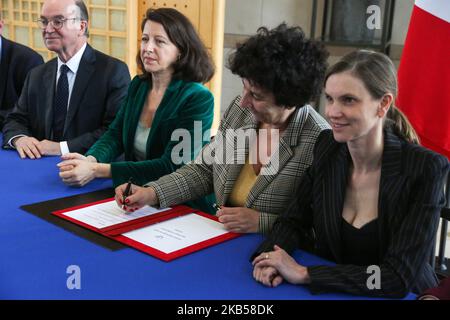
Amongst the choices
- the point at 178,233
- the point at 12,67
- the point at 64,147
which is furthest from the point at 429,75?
the point at 12,67

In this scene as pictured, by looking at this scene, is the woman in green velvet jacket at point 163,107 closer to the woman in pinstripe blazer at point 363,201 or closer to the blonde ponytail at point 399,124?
the woman in pinstripe blazer at point 363,201

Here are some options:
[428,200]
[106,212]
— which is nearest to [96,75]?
[106,212]

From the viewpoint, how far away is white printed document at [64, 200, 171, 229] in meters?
1.66

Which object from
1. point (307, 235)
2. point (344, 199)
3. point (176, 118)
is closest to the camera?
point (344, 199)

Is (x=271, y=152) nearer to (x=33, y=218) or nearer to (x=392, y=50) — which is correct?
(x=33, y=218)

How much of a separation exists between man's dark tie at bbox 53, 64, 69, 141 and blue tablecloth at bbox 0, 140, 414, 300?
4.08 ft

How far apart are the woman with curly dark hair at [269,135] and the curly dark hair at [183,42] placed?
23.4 inches

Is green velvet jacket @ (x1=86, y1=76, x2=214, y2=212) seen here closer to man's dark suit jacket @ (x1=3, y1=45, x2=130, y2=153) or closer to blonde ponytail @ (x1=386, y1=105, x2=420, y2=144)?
man's dark suit jacket @ (x1=3, y1=45, x2=130, y2=153)

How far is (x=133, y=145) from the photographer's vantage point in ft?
8.15

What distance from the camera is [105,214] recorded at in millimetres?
1732

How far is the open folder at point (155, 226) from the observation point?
1481 millimetres

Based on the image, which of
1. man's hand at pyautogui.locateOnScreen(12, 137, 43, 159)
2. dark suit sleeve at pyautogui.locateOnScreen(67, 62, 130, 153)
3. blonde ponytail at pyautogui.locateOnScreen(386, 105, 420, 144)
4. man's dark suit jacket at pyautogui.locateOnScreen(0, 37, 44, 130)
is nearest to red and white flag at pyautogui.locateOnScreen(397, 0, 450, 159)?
blonde ponytail at pyautogui.locateOnScreen(386, 105, 420, 144)

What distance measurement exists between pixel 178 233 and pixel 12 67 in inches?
93.8
